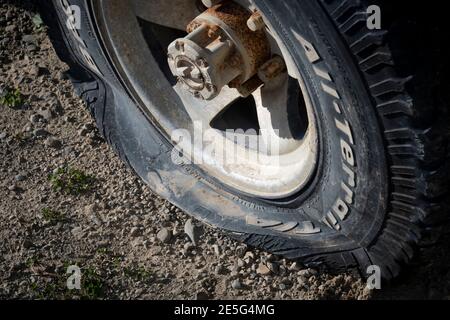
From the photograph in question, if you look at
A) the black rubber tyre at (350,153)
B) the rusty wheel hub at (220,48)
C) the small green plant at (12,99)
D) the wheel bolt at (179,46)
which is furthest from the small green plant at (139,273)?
the small green plant at (12,99)

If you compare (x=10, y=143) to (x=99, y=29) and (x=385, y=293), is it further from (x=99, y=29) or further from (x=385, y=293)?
(x=385, y=293)

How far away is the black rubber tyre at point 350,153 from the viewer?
6.13 ft

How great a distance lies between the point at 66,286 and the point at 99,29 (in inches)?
35.6

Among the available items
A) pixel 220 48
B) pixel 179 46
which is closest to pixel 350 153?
pixel 220 48

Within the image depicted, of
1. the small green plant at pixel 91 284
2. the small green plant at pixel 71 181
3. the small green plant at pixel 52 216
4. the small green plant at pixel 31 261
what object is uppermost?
the small green plant at pixel 71 181

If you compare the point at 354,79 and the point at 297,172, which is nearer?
the point at 354,79

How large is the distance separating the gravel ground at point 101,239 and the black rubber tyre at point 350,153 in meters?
0.09

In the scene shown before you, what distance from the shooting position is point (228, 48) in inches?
95.8

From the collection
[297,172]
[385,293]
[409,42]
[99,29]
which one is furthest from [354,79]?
[99,29]

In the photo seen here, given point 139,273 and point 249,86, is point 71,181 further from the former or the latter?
point 249,86

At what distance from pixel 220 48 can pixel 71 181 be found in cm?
97

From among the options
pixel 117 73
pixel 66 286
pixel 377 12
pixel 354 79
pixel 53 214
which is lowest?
pixel 66 286

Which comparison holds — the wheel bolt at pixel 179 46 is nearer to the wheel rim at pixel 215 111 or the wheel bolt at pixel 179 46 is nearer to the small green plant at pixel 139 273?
the wheel rim at pixel 215 111

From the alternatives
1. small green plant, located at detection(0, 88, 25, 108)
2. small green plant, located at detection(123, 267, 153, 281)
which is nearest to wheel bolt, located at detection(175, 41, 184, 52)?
small green plant, located at detection(123, 267, 153, 281)
